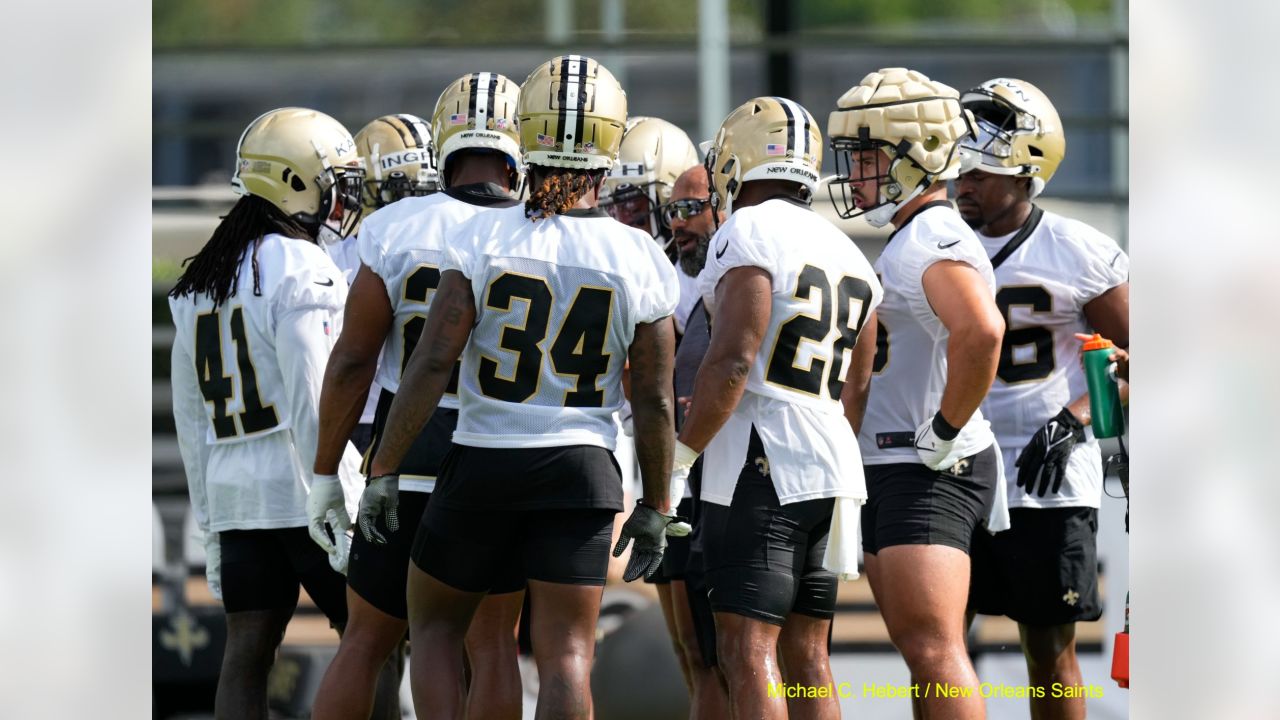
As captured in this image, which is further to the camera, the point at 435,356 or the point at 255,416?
the point at 255,416

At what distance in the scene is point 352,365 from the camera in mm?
4523

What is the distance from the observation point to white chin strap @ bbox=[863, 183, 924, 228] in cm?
492

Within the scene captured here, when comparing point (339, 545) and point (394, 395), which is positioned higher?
point (394, 395)

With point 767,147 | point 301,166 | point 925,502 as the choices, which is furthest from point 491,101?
point 925,502

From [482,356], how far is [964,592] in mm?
1481

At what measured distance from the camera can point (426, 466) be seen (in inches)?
181

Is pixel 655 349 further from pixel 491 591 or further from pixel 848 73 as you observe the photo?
pixel 848 73

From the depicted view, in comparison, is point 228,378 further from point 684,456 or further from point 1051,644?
point 1051,644

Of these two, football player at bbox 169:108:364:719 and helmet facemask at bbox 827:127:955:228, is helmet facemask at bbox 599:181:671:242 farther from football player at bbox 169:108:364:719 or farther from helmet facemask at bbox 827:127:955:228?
football player at bbox 169:108:364:719

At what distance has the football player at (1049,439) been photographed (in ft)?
16.8

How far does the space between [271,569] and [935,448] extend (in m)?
1.95

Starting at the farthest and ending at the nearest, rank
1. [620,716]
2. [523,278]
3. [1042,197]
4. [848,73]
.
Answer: [848,73] → [1042,197] → [620,716] → [523,278]
